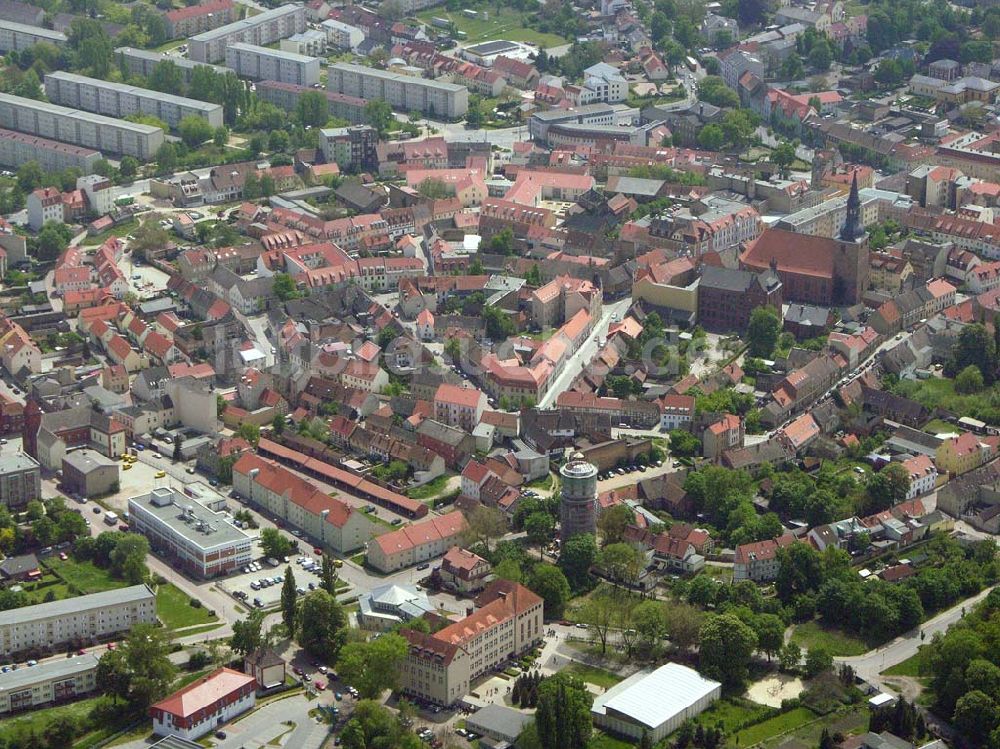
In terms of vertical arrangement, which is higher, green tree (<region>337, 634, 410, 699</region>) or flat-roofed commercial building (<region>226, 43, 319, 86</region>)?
green tree (<region>337, 634, 410, 699</region>)

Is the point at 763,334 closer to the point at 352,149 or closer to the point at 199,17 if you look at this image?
the point at 352,149

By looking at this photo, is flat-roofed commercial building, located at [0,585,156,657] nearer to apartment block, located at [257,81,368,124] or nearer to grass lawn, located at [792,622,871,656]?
grass lawn, located at [792,622,871,656]

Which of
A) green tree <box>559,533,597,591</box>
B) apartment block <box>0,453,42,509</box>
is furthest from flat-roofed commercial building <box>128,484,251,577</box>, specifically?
green tree <box>559,533,597,591</box>

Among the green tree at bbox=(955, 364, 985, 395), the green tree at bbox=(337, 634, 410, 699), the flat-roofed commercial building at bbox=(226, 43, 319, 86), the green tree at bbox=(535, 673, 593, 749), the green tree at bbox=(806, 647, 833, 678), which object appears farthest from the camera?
the flat-roofed commercial building at bbox=(226, 43, 319, 86)

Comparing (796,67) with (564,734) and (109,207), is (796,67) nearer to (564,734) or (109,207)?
(109,207)

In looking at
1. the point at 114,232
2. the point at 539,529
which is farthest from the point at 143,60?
the point at 539,529

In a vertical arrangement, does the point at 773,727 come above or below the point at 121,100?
above

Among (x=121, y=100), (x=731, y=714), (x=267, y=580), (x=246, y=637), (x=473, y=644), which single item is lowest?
(x=121, y=100)
